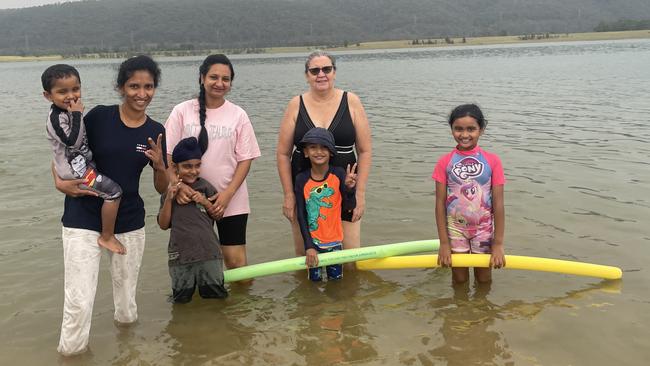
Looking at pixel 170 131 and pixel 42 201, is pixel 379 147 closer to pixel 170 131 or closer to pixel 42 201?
pixel 42 201

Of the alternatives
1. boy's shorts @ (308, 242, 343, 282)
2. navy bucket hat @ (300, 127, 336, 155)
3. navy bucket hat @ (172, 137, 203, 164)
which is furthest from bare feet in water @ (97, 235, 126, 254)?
boy's shorts @ (308, 242, 343, 282)

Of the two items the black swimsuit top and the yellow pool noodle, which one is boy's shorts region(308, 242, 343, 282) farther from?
the black swimsuit top

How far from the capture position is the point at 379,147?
13.6 meters

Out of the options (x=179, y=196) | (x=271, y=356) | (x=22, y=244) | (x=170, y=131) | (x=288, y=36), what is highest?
(x=288, y=36)

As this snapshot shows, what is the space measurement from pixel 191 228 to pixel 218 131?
905 mm

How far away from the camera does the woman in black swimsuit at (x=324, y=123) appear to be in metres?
5.05

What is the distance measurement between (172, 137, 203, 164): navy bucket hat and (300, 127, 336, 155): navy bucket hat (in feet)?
3.21

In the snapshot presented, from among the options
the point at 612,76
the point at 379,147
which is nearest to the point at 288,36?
the point at 612,76

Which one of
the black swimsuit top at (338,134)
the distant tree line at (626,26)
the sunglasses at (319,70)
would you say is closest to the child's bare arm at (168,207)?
the black swimsuit top at (338,134)

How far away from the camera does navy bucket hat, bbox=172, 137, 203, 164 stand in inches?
178

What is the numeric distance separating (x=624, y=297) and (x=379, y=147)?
8831mm

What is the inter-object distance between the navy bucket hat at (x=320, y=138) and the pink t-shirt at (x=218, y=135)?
54 cm

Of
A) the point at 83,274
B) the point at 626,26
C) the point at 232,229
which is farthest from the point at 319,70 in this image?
the point at 626,26

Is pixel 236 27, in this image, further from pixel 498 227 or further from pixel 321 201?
pixel 498 227
